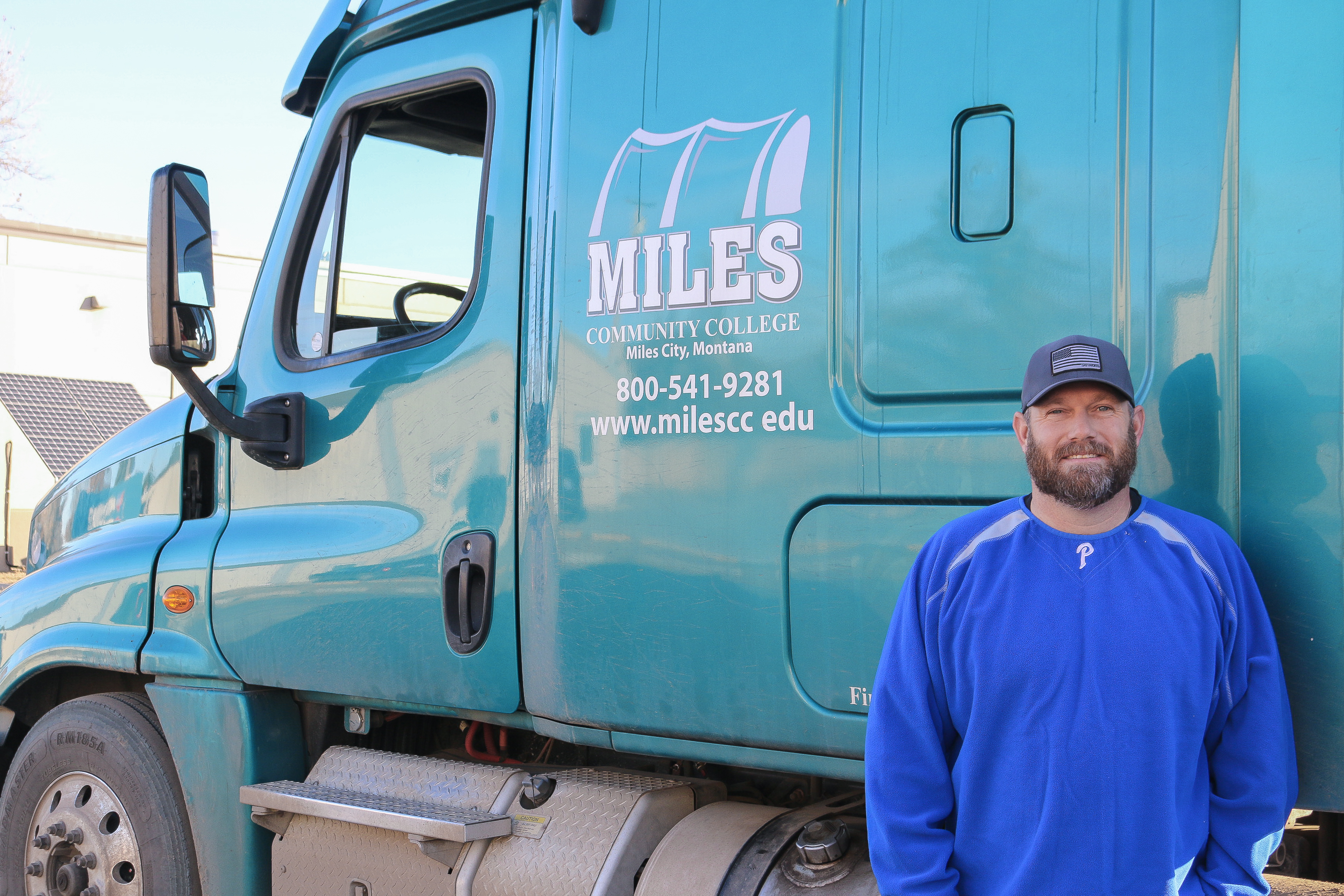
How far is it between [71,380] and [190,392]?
17850mm

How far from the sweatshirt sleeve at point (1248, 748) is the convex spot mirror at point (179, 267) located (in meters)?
2.42

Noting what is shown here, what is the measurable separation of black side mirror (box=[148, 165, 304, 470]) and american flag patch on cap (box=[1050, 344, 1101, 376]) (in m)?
2.05

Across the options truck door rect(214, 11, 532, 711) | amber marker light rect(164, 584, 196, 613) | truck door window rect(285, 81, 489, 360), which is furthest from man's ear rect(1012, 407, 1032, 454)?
amber marker light rect(164, 584, 196, 613)

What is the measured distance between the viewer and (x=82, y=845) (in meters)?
3.50

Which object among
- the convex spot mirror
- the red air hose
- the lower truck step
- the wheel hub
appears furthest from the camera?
the wheel hub

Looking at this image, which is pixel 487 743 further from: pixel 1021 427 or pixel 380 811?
pixel 1021 427

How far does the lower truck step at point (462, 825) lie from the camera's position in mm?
2744

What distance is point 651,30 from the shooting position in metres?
2.70

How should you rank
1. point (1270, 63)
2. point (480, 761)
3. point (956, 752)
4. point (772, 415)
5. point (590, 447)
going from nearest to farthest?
point (1270, 63) < point (956, 752) < point (772, 415) < point (590, 447) < point (480, 761)

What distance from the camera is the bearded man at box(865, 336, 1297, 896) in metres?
1.93

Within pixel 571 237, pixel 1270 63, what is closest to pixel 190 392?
pixel 571 237

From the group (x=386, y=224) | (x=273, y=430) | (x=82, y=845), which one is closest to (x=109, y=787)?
(x=82, y=845)

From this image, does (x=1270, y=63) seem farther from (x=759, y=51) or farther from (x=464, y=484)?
(x=464, y=484)

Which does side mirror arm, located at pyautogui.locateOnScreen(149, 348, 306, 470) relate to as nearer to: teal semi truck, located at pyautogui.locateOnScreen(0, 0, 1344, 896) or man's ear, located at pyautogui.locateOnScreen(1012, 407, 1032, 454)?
teal semi truck, located at pyautogui.locateOnScreen(0, 0, 1344, 896)
